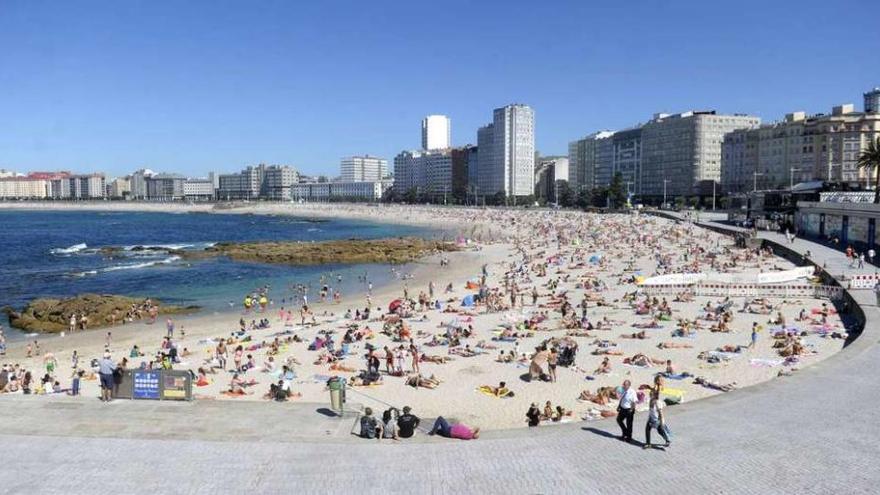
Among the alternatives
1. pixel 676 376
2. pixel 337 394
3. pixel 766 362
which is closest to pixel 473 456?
pixel 337 394

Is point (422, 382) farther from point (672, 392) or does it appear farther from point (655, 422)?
point (655, 422)

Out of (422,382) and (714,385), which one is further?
(422,382)

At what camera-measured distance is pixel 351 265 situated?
48.1 metres

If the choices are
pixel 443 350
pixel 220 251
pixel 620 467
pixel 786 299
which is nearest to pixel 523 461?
pixel 620 467

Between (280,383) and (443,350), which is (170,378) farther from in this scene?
(443,350)

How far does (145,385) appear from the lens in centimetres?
1353

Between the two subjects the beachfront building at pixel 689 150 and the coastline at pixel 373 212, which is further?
the beachfront building at pixel 689 150

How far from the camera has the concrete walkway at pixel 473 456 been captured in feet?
30.2

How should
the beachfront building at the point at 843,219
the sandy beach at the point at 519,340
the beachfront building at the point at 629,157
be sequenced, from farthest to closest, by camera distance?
the beachfront building at the point at 629,157
the beachfront building at the point at 843,219
the sandy beach at the point at 519,340

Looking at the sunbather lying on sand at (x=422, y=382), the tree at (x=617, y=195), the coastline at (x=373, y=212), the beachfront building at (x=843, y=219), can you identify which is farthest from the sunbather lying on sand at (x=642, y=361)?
the tree at (x=617, y=195)

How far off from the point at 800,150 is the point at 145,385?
99943 millimetres

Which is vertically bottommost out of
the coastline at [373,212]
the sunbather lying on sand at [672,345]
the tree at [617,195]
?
the sunbather lying on sand at [672,345]

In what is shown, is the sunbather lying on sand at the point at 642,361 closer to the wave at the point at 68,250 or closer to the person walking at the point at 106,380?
the person walking at the point at 106,380

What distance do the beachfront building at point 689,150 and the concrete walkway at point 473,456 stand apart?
113 metres
